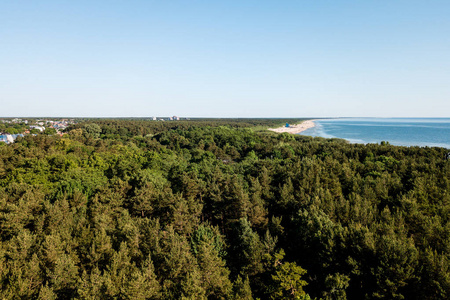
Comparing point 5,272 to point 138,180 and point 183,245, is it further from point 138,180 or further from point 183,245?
point 138,180

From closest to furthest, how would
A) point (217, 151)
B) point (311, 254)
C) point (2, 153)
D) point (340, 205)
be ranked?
point (311, 254), point (340, 205), point (2, 153), point (217, 151)

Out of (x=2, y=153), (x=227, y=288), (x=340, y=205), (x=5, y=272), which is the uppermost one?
(x=2, y=153)

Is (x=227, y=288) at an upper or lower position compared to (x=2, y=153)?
lower

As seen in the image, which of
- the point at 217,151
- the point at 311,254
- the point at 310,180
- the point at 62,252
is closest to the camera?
the point at 62,252

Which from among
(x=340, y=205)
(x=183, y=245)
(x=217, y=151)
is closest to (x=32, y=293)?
(x=183, y=245)

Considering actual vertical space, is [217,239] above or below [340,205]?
below

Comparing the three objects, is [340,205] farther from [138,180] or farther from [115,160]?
[115,160]

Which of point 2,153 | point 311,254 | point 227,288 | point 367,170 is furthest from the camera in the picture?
point 2,153

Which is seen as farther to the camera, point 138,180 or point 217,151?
point 217,151

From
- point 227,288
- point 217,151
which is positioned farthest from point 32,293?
point 217,151
